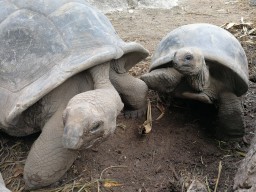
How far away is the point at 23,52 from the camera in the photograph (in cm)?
261

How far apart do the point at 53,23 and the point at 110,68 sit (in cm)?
48

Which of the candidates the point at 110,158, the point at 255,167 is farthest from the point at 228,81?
the point at 255,167

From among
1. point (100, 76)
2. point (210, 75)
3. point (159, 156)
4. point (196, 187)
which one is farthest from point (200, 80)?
point (196, 187)

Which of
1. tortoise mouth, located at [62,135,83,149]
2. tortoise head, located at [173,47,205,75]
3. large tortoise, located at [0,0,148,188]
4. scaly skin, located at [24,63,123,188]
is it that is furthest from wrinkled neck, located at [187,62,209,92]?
tortoise mouth, located at [62,135,83,149]

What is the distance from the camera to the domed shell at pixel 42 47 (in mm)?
2484

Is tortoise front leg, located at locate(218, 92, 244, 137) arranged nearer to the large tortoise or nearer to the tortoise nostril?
the large tortoise

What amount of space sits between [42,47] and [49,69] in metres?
0.15

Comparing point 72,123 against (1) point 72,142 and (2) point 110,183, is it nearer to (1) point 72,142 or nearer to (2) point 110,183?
(1) point 72,142

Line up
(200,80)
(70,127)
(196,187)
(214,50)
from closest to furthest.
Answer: (70,127) → (196,187) → (200,80) → (214,50)

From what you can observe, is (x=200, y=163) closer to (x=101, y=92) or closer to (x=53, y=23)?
(x=101, y=92)

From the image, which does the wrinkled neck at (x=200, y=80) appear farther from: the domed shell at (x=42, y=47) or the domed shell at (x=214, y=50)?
the domed shell at (x=42, y=47)

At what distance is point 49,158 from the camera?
246 centimetres

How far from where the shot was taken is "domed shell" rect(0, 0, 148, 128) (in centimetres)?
248

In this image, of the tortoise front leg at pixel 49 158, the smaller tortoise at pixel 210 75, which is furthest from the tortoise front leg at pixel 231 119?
the tortoise front leg at pixel 49 158
